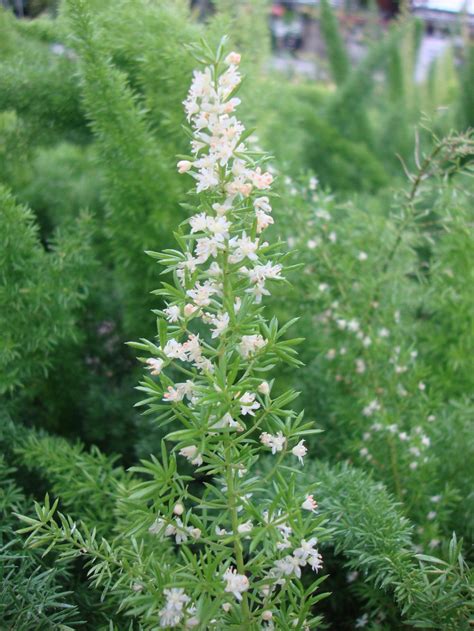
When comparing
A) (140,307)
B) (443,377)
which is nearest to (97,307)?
(140,307)

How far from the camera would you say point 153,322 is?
1.11m

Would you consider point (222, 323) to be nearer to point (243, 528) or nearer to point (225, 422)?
point (225, 422)

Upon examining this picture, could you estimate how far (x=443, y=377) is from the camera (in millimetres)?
1077

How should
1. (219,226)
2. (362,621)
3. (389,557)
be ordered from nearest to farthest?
(219,226) → (389,557) → (362,621)

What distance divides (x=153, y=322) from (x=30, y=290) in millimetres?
252

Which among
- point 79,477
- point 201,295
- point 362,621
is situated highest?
point 201,295

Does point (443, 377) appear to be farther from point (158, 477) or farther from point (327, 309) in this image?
point (158, 477)

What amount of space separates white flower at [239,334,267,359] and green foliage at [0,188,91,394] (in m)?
0.43

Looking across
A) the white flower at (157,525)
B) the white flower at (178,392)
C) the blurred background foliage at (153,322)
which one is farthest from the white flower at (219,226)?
the blurred background foliage at (153,322)

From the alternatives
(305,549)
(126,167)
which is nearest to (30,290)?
(126,167)

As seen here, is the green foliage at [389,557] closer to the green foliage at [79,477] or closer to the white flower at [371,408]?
the white flower at [371,408]

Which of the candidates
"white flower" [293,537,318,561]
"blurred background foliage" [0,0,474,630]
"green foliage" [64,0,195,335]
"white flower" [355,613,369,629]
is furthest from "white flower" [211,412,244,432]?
"green foliage" [64,0,195,335]

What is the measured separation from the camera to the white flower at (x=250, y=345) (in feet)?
1.84

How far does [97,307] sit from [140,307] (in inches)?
6.2
